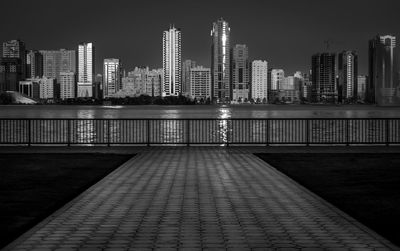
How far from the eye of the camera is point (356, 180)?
1459 centimetres

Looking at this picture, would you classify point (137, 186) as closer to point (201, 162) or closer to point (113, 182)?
→ point (113, 182)

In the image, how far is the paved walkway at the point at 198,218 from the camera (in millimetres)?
7762

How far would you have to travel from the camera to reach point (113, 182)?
46.0ft

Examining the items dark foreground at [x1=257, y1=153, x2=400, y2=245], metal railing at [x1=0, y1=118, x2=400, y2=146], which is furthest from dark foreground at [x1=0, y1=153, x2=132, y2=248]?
dark foreground at [x1=257, y1=153, x2=400, y2=245]

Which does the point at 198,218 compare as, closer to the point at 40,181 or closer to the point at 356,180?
the point at 40,181

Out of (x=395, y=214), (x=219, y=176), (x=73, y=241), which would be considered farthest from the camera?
(x=219, y=176)

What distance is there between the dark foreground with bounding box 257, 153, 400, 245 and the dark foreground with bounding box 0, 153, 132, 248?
16.3ft

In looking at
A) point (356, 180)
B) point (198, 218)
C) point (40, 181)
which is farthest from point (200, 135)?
point (198, 218)

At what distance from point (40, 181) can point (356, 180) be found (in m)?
7.41

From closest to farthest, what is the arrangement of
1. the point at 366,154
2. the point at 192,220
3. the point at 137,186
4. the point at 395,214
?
the point at 192,220 → the point at 395,214 → the point at 137,186 → the point at 366,154

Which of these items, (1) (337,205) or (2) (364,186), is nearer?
(1) (337,205)

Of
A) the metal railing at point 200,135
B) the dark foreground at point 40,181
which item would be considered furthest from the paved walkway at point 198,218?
the metal railing at point 200,135

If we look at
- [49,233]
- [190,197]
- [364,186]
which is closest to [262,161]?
[364,186]

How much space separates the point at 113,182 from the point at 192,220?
199 inches
